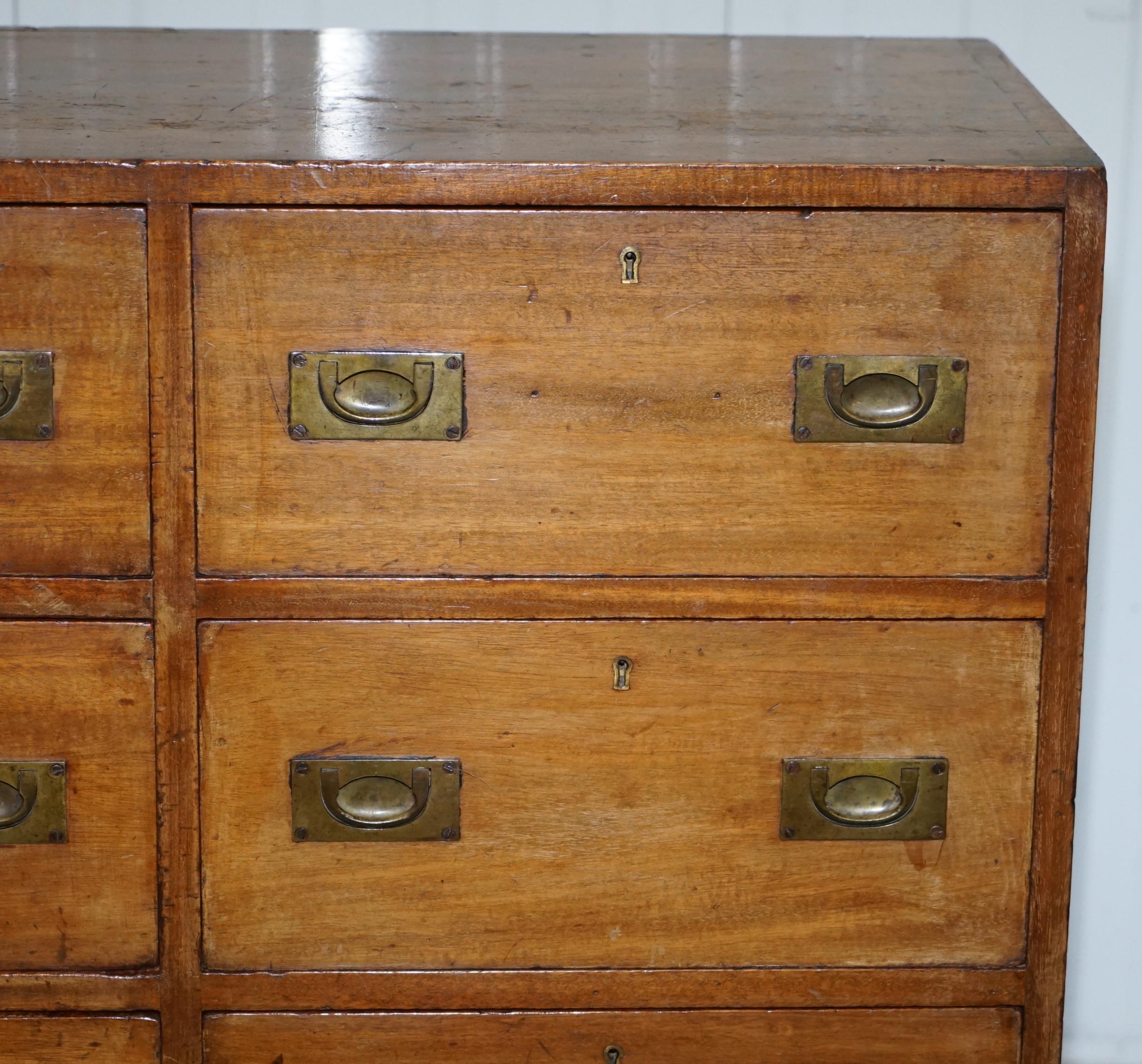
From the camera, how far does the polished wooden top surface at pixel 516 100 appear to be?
1.24 metres

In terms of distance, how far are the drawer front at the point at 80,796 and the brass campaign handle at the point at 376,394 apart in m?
0.26

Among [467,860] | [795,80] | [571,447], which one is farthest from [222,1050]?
[795,80]

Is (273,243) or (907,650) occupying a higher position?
(273,243)

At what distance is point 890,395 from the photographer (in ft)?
4.08

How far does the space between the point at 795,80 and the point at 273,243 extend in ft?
2.11

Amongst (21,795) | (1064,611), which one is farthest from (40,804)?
(1064,611)

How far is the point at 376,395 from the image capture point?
1.24 metres

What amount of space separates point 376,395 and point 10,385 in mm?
303

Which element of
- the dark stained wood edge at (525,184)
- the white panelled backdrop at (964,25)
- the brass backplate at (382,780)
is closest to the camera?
the dark stained wood edge at (525,184)

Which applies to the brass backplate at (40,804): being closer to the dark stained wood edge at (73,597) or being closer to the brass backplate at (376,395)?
the dark stained wood edge at (73,597)

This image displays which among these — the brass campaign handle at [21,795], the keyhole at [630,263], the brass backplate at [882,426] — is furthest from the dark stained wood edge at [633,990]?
the keyhole at [630,263]

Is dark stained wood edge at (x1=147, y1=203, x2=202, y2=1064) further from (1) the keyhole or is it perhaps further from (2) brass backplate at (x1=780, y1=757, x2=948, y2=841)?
(2) brass backplate at (x1=780, y1=757, x2=948, y2=841)

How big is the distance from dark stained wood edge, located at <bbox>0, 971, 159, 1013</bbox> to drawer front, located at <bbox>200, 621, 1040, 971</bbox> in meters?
0.07

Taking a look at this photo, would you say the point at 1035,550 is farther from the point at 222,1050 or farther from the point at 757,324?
the point at 222,1050
